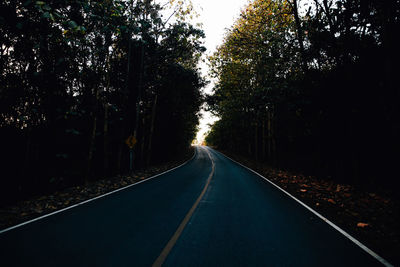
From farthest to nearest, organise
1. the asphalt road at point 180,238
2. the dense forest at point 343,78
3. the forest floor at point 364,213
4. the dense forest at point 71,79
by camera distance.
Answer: the dense forest at point 343,78 < the dense forest at point 71,79 < the forest floor at point 364,213 < the asphalt road at point 180,238

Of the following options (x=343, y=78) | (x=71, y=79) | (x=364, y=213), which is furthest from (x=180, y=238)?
(x=71, y=79)

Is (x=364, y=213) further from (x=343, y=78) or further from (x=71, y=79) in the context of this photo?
(x=71, y=79)

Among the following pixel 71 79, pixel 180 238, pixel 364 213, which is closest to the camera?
pixel 180 238

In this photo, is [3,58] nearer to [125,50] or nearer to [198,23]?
[125,50]

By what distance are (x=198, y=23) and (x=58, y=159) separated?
531 inches

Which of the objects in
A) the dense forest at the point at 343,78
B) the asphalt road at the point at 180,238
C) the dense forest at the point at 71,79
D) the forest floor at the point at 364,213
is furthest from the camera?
the dense forest at the point at 343,78

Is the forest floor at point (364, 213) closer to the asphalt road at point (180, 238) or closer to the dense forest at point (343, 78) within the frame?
the asphalt road at point (180, 238)

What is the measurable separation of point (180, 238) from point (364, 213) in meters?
5.81

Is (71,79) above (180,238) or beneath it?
above

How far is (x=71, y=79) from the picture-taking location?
11359 millimetres

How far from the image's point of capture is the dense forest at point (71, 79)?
222 inches

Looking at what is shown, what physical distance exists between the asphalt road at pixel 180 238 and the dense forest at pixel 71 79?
153 inches

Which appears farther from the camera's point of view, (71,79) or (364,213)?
(71,79)

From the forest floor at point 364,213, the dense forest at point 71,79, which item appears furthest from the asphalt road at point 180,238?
the dense forest at point 71,79
